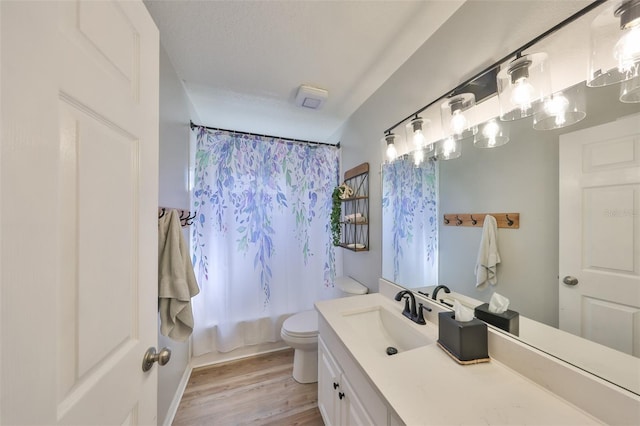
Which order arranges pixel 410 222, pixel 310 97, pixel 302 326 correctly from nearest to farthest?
pixel 410 222
pixel 310 97
pixel 302 326

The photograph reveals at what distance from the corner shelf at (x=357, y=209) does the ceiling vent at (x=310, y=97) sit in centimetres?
61

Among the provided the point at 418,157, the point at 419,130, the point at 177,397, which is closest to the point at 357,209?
the point at 418,157

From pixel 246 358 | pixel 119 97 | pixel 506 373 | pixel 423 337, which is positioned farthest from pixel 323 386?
pixel 119 97

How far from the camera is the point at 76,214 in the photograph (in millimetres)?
452

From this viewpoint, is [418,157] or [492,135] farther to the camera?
[418,157]

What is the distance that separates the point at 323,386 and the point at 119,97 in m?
1.65

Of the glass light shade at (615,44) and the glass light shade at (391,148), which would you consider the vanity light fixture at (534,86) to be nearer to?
the glass light shade at (615,44)

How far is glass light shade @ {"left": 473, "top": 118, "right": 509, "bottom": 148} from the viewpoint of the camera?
A: 0.88 metres

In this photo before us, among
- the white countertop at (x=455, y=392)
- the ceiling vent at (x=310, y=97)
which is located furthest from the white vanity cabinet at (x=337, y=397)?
the ceiling vent at (x=310, y=97)

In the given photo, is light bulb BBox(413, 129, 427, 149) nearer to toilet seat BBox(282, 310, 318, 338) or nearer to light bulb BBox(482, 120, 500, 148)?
light bulb BBox(482, 120, 500, 148)

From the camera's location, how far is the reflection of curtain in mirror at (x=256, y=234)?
1.98m

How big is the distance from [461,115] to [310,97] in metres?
1.07

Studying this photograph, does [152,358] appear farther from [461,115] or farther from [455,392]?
[461,115]

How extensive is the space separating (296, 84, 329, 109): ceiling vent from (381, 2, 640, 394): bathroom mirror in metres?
1.04
